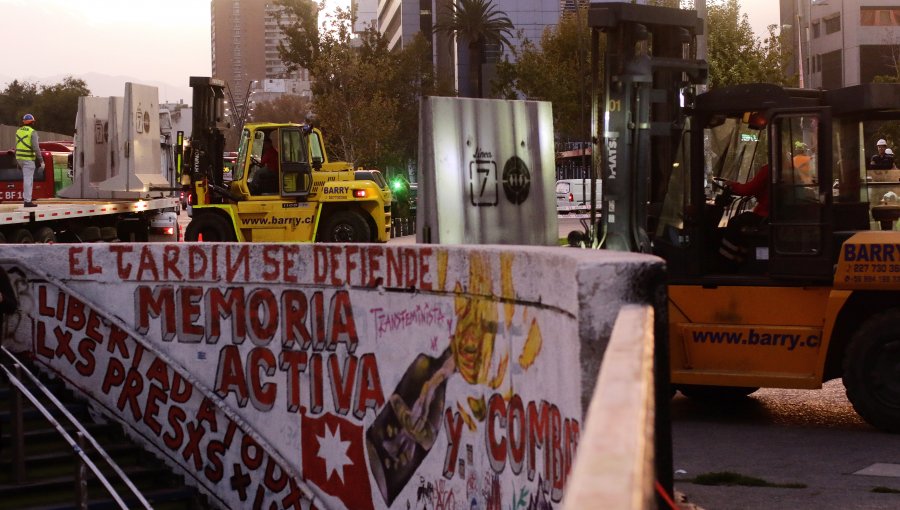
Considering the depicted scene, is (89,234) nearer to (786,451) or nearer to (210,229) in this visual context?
(210,229)

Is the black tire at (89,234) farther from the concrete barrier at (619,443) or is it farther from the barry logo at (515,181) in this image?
the concrete barrier at (619,443)

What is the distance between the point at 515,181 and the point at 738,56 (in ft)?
125

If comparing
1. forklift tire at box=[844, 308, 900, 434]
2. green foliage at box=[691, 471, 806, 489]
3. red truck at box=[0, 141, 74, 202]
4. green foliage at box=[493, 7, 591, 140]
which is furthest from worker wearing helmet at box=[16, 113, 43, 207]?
green foliage at box=[493, 7, 591, 140]

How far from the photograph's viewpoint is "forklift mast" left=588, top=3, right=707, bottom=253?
11.5 m

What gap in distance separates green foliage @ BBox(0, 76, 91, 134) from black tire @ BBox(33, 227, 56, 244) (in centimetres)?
6759

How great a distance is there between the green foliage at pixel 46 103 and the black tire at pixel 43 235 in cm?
6759

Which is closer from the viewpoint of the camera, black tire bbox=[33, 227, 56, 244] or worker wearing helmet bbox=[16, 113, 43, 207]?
black tire bbox=[33, 227, 56, 244]

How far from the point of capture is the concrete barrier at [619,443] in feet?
6.32

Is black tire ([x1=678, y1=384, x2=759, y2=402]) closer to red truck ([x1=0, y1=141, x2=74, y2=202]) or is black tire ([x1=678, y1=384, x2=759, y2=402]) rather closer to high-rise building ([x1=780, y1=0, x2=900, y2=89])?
red truck ([x1=0, y1=141, x2=74, y2=202])

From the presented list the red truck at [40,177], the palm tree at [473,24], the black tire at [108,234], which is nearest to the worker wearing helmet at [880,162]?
the black tire at [108,234]

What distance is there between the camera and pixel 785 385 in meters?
10.9

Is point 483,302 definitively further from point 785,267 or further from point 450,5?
point 450,5

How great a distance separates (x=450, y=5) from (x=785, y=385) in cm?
7194

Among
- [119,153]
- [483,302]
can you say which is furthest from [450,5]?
[483,302]
